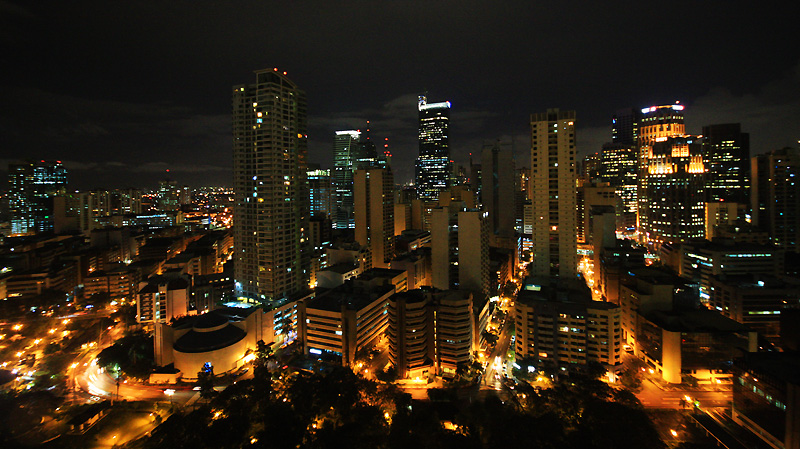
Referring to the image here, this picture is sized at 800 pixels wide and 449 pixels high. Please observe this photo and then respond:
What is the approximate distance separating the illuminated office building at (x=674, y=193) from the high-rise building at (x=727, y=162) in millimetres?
3300

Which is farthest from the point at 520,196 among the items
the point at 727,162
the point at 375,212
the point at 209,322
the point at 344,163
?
the point at 209,322

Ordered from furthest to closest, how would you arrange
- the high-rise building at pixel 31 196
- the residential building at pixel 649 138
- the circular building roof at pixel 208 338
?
the high-rise building at pixel 31 196
the residential building at pixel 649 138
the circular building roof at pixel 208 338

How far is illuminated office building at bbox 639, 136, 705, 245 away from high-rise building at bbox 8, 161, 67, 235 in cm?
12544

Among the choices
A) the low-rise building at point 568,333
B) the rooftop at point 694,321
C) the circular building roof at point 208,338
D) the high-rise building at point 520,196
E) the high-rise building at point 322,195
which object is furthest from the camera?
the high-rise building at point 520,196

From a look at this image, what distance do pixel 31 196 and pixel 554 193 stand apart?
104 meters

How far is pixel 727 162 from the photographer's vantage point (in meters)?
77.2

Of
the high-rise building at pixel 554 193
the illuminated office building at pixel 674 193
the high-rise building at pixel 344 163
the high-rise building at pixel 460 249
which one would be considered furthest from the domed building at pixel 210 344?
the high-rise building at pixel 344 163

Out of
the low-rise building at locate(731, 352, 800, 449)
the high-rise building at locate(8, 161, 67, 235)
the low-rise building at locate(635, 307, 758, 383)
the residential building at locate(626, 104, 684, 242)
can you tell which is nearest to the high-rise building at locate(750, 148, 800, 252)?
the residential building at locate(626, 104, 684, 242)

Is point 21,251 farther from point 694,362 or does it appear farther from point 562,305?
point 694,362

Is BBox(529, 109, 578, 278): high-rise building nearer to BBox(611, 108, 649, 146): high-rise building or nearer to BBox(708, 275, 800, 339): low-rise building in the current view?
BBox(708, 275, 800, 339): low-rise building

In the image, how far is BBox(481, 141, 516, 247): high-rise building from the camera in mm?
81875

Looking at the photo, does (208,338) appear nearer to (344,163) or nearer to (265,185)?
(265,185)

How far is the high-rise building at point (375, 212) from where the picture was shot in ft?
206

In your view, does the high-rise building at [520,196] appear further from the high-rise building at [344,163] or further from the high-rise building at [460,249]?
the high-rise building at [344,163]
